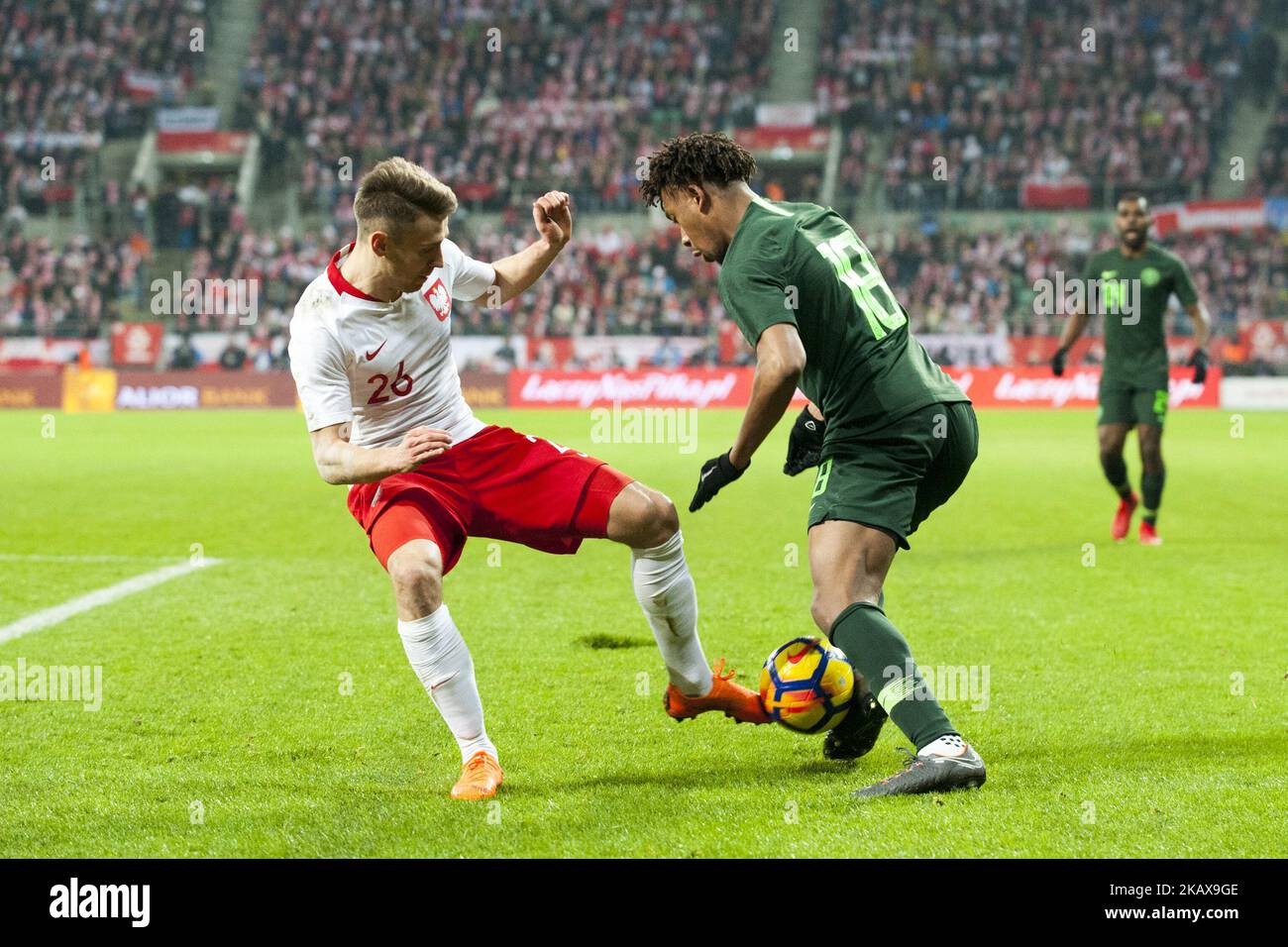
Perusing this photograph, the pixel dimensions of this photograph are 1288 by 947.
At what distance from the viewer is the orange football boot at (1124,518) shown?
10453 mm

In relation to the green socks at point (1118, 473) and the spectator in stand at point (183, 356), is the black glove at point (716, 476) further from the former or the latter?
the spectator in stand at point (183, 356)

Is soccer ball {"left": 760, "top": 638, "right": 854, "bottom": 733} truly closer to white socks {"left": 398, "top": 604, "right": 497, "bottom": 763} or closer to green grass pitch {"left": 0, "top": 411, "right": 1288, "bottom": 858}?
green grass pitch {"left": 0, "top": 411, "right": 1288, "bottom": 858}

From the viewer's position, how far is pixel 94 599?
7938 millimetres

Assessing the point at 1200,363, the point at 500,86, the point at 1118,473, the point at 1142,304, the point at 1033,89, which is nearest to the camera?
the point at 1142,304

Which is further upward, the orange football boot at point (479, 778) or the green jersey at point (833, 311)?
the green jersey at point (833, 311)

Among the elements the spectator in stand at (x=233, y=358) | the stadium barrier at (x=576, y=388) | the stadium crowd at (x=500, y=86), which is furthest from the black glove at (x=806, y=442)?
the stadium crowd at (x=500, y=86)

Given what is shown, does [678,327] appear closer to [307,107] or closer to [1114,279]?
[307,107]

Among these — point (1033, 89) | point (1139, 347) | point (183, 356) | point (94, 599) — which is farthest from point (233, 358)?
point (1139, 347)

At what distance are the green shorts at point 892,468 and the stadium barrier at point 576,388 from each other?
22397 mm

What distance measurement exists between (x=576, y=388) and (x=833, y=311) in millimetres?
24025

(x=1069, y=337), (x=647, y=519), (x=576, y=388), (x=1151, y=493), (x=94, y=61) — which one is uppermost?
(x=94, y=61)

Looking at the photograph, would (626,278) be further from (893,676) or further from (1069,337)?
(893,676)

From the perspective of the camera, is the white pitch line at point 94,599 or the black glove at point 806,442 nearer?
the black glove at point 806,442

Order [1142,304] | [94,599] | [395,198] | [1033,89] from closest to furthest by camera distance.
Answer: [395,198], [94,599], [1142,304], [1033,89]
